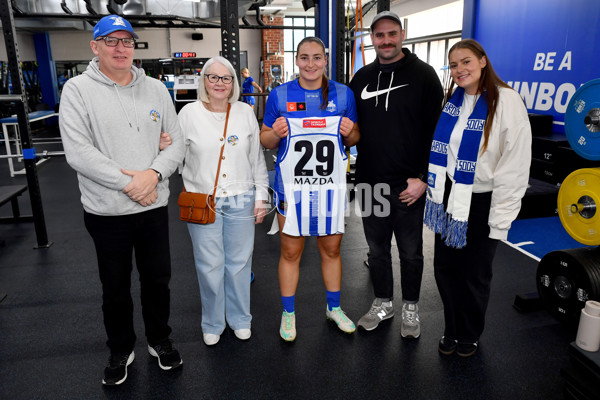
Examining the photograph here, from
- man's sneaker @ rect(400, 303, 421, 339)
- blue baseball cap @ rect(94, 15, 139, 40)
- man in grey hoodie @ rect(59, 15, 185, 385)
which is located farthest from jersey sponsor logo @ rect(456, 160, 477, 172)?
blue baseball cap @ rect(94, 15, 139, 40)

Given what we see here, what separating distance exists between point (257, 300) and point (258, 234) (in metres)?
1.39

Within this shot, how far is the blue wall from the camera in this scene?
446 centimetres

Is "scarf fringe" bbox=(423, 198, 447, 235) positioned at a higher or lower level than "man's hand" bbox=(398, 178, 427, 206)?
lower

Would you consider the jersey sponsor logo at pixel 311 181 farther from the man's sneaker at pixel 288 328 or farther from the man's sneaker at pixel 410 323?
the man's sneaker at pixel 410 323

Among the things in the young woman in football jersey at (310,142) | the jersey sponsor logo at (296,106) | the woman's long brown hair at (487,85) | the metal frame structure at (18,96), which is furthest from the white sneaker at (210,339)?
the metal frame structure at (18,96)

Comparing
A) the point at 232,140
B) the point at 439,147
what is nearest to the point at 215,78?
the point at 232,140

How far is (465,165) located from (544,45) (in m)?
4.25

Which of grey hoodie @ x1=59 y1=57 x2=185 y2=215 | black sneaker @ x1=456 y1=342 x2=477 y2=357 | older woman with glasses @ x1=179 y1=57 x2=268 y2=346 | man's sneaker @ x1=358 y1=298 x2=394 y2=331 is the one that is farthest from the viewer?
man's sneaker @ x1=358 y1=298 x2=394 y2=331

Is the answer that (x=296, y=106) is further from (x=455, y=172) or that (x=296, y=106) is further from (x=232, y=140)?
(x=455, y=172)

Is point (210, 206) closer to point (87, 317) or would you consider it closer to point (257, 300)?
point (257, 300)

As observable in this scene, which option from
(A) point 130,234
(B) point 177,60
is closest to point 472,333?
(A) point 130,234

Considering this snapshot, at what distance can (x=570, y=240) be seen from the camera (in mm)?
3889

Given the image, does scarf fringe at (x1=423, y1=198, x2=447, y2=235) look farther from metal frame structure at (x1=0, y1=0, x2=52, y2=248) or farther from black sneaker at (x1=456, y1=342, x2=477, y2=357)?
metal frame structure at (x1=0, y1=0, x2=52, y2=248)

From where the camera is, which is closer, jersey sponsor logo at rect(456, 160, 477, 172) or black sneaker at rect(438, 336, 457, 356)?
jersey sponsor logo at rect(456, 160, 477, 172)
